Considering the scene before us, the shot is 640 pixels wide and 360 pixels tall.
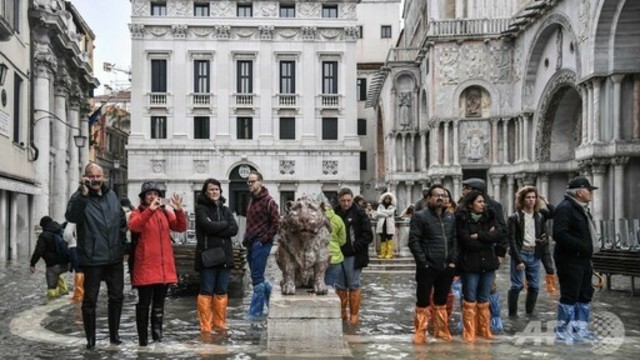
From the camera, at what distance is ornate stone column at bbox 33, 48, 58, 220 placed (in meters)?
26.5

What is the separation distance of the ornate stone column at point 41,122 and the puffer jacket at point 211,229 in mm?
19694

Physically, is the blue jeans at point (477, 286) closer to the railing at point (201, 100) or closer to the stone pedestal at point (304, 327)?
the stone pedestal at point (304, 327)

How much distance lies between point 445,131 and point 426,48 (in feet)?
13.5

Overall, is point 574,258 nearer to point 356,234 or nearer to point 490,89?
point 356,234

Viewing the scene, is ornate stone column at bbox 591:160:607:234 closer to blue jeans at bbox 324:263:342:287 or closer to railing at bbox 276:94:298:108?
blue jeans at bbox 324:263:342:287

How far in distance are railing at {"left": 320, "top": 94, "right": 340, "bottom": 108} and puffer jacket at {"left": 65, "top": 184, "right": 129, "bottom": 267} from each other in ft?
122

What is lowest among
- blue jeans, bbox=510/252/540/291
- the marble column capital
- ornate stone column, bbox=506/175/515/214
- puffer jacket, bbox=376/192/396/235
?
blue jeans, bbox=510/252/540/291

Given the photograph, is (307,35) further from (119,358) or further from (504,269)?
(119,358)

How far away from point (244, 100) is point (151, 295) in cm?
3646

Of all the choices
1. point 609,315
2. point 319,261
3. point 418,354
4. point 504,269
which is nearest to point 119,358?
point 319,261

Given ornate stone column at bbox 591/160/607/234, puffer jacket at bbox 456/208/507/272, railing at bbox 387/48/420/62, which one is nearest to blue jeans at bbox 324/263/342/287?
puffer jacket at bbox 456/208/507/272

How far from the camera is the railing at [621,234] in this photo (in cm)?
1664

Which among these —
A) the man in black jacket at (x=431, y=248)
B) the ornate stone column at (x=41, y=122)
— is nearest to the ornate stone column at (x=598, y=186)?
the man in black jacket at (x=431, y=248)

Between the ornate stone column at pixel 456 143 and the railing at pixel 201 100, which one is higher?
the railing at pixel 201 100
